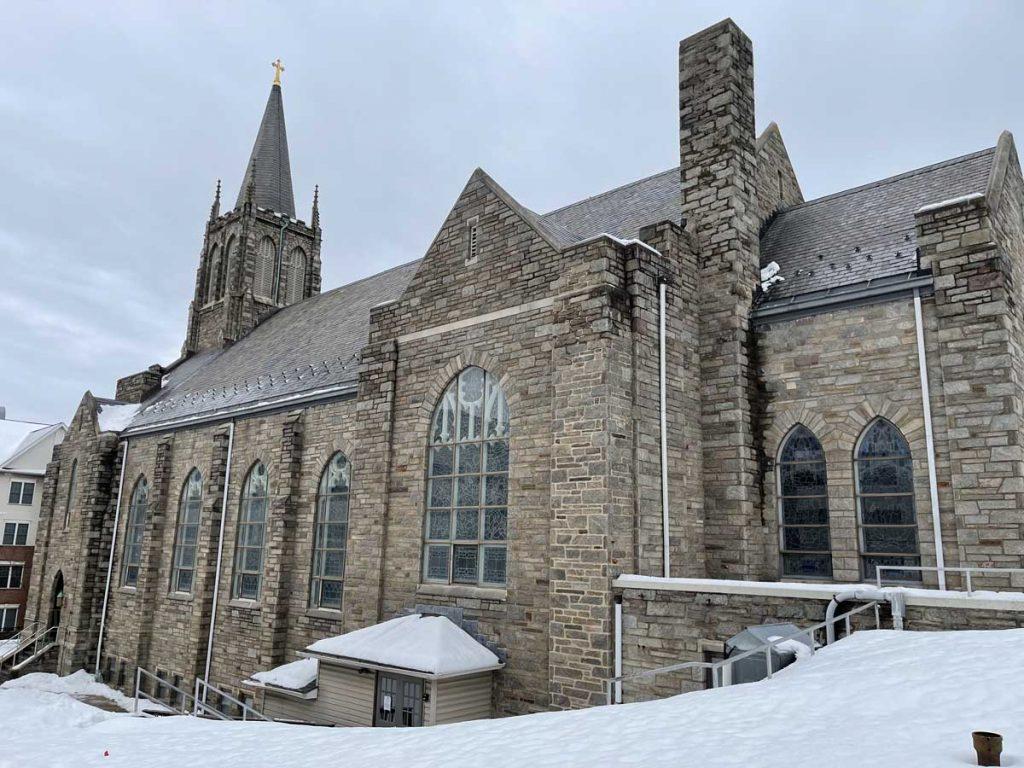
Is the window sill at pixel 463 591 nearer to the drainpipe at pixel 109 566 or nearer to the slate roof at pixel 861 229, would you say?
the slate roof at pixel 861 229

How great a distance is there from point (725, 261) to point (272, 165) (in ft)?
101

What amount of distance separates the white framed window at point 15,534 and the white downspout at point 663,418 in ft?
118

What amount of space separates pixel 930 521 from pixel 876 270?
13.5 feet

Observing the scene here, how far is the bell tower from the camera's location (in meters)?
34.9

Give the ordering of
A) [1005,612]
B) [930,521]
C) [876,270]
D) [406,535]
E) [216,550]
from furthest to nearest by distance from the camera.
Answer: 1. [216,550]
2. [406,535]
3. [876,270]
4. [930,521]
5. [1005,612]

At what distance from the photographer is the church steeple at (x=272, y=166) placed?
38.1 metres

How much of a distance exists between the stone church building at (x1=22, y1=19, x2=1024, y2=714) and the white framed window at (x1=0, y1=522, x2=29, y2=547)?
23.8 m

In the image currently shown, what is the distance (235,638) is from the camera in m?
20.1

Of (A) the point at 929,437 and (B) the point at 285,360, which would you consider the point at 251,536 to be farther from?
(A) the point at 929,437

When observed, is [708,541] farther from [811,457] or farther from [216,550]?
[216,550]

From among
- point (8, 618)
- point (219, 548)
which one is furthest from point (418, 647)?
point (8, 618)

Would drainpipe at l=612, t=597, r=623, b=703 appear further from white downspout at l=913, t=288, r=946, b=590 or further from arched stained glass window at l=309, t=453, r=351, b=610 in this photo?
arched stained glass window at l=309, t=453, r=351, b=610

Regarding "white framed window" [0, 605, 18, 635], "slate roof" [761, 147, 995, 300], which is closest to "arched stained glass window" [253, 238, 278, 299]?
"white framed window" [0, 605, 18, 635]

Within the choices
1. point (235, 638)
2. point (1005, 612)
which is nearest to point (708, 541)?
point (1005, 612)
